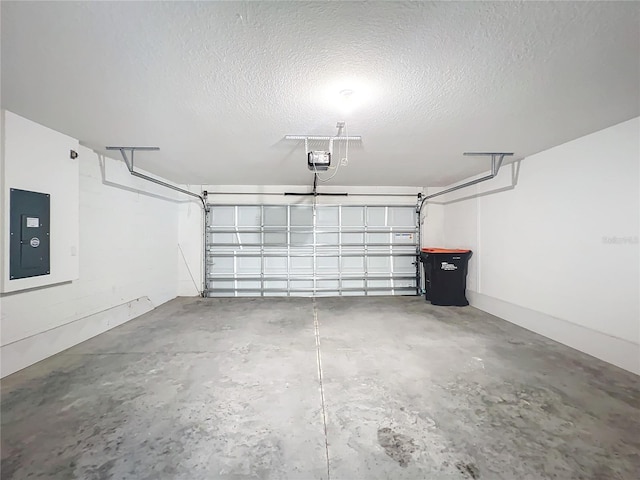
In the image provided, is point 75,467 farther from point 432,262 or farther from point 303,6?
point 432,262

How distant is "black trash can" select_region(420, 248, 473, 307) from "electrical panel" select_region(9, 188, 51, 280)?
539 centimetres

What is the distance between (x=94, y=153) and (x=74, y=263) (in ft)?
4.74

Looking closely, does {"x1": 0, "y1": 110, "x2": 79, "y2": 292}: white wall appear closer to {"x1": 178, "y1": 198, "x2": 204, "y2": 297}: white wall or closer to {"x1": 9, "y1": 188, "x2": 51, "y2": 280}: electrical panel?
{"x1": 9, "y1": 188, "x2": 51, "y2": 280}: electrical panel

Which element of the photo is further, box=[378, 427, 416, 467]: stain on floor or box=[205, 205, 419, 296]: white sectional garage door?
box=[205, 205, 419, 296]: white sectional garage door

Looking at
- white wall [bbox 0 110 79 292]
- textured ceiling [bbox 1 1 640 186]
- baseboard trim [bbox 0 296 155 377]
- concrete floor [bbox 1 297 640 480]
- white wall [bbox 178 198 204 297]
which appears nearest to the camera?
textured ceiling [bbox 1 1 640 186]

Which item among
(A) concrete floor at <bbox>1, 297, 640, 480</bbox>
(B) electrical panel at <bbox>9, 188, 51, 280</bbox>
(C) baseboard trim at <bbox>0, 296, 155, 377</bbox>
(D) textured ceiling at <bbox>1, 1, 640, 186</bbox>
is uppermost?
(D) textured ceiling at <bbox>1, 1, 640, 186</bbox>

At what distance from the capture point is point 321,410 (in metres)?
1.96

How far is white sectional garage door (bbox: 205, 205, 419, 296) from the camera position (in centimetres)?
593

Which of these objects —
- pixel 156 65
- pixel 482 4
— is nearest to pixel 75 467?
pixel 156 65

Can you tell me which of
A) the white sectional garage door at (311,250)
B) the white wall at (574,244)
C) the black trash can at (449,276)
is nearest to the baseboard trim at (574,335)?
the white wall at (574,244)

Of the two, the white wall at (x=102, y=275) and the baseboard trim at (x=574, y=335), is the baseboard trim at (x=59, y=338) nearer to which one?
the white wall at (x=102, y=275)

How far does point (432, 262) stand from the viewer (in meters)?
5.14

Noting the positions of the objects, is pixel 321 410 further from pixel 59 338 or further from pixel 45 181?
pixel 45 181

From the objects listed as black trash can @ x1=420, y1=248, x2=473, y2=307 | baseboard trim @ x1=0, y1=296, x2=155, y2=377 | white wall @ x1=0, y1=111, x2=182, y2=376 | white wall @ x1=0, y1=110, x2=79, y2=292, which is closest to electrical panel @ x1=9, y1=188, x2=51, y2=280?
white wall @ x1=0, y1=110, x2=79, y2=292
